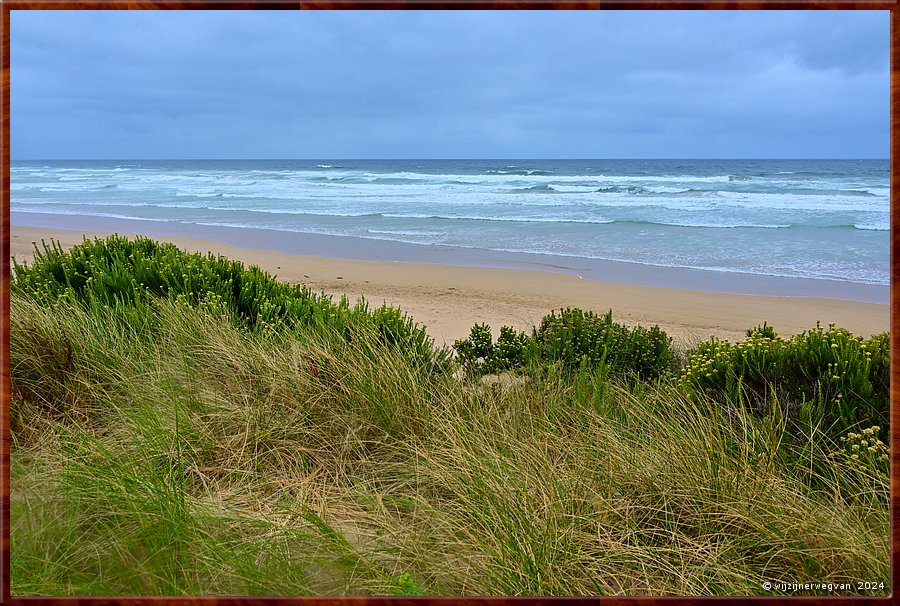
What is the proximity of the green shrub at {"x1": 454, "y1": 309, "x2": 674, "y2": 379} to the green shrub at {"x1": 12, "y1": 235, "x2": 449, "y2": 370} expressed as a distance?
0.46 meters

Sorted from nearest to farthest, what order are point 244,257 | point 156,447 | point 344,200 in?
point 156,447
point 244,257
point 344,200

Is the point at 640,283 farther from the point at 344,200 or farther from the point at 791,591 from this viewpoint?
the point at 344,200

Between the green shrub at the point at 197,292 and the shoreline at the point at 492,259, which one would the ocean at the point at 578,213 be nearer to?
the shoreline at the point at 492,259

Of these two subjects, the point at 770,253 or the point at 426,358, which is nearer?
the point at 426,358

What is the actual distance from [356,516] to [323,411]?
1008mm

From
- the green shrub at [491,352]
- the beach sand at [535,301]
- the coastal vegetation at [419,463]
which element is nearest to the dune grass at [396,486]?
the coastal vegetation at [419,463]

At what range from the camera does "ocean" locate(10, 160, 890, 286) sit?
17000 millimetres

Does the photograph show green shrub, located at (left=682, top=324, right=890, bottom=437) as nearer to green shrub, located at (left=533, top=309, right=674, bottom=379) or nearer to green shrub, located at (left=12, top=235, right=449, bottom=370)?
green shrub, located at (left=533, top=309, right=674, bottom=379)

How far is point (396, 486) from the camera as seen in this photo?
12.2 ft

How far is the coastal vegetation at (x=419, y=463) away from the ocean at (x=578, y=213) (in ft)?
35.2

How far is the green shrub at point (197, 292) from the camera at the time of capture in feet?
18.8

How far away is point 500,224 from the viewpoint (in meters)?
23.7

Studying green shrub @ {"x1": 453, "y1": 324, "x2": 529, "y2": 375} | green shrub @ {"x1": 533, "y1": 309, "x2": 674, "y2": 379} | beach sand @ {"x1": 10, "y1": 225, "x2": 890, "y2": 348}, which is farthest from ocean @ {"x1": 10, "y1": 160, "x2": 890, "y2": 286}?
green shrub @ {"x1": 453, "y1": 324, "x2": 529, "y2": 375}

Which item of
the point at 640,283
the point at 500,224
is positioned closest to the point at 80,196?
the point at 500,224
